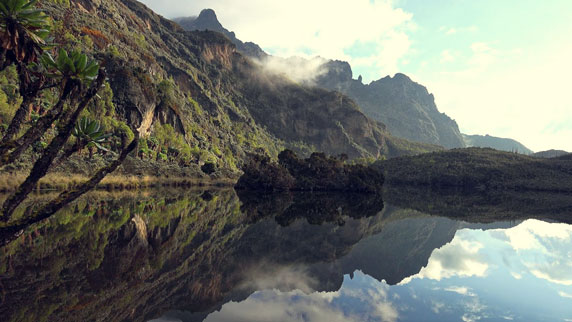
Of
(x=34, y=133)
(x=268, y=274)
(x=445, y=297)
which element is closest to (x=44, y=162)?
(x=34, y=133)

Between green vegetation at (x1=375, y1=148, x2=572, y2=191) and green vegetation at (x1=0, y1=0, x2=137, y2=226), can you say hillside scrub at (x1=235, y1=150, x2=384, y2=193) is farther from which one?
green vegetation at (x1=375, y1=148, x2=572, y2=191)

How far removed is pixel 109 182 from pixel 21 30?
70888 mm

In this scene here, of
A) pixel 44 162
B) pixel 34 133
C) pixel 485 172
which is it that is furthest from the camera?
pixel 485 172

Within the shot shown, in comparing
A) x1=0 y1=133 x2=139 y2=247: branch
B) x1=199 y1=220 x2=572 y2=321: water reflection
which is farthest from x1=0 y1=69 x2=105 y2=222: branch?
x1=199 y1=220 x2=572 y2=321: water reflection

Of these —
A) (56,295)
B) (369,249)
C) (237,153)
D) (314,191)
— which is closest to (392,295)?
(369,249)

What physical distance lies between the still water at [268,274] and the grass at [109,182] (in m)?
33.5

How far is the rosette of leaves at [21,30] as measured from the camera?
1200cm

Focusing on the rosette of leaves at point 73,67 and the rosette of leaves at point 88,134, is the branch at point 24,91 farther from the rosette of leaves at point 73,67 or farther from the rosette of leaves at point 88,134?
the rosette of leaves at point 88,134

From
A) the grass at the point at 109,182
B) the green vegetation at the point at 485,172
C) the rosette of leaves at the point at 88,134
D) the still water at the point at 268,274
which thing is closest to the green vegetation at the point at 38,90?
the rosette of leaves at the point at 88,134

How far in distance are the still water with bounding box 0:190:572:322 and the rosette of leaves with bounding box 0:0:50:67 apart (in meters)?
10.4

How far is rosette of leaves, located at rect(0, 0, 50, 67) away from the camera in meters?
12.0

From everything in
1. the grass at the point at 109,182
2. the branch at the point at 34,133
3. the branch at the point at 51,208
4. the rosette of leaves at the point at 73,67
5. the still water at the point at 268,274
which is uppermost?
the rosette of leaves at the point at 73,67

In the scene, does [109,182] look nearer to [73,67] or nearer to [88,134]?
[88,134]

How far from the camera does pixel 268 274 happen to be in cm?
1736
